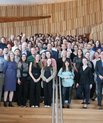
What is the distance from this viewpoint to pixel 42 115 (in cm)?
872

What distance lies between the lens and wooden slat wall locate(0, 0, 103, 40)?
1806cm

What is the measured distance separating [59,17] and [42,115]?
11.4 meters

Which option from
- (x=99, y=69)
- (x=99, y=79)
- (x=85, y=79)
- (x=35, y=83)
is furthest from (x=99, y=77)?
(x=35, y=83)

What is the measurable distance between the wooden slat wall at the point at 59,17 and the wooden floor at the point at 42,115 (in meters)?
9.36

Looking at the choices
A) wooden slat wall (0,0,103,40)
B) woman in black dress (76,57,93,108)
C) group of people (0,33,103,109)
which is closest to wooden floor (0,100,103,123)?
group of people (0,33,103,109)

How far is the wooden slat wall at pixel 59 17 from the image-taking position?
18.1 metres

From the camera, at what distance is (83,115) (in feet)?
28.6

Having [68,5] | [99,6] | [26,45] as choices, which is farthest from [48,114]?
[68,5]

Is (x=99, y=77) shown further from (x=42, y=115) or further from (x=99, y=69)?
(x=42, y=115)

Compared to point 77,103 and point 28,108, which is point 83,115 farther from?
point 28,108

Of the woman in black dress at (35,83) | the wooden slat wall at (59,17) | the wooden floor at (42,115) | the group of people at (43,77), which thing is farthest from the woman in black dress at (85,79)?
the wooden slat wall at (59,17)

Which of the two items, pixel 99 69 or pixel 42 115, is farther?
pixel 99 69

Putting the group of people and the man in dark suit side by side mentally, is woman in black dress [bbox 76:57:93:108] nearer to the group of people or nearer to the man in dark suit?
the group of people

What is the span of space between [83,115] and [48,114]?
739 millimetres
